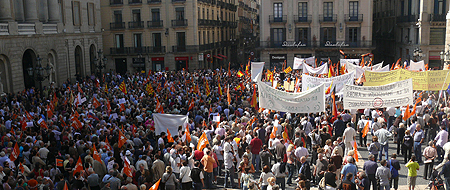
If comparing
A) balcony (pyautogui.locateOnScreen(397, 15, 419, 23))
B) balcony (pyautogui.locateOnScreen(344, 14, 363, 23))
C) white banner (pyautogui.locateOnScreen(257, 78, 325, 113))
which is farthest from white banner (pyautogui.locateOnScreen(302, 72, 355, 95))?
balcony (pyautogui.locateOnScreen(344, 14, 363, 23))

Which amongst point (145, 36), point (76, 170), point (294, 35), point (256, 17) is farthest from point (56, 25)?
point (256, 17)

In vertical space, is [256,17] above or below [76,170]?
above

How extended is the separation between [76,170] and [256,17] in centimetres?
9323

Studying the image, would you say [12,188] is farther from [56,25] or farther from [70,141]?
[56,25]

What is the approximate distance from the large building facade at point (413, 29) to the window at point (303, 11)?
35.3ft

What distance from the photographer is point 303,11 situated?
50.7 metres

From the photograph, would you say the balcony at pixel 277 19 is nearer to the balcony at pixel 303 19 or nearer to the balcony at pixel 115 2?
the balcony at pixel 303 19

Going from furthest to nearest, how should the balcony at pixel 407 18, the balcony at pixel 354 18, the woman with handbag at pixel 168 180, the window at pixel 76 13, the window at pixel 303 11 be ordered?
the window at pixel 303 11, the balcony at pixel 354 18, the balcony at pixel 407 18, the window at pixel 76 13, the woman with handbag at pixel 168 180

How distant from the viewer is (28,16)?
114ft

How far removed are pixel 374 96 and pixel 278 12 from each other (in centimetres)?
3646

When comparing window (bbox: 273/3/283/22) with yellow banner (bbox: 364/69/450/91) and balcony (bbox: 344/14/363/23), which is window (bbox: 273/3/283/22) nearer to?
balcony (bbox: 344/14/363/23)

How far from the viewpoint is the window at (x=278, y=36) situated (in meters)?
51.4

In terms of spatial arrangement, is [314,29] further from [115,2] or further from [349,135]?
[349,135]

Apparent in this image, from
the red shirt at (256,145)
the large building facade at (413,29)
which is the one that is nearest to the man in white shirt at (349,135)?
the red shirt at (256,145)
